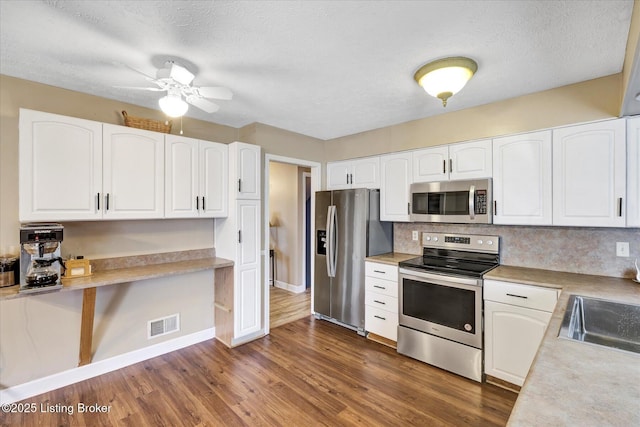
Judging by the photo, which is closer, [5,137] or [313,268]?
[5,137]

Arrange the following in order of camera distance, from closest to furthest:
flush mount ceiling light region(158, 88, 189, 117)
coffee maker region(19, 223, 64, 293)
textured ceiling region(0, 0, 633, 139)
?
textured ceiling region(0, 0, 633, 139) → flush mount ceiling light region(158, 88, 189, 117) → coffee maker region(19, 223, 64, 293)

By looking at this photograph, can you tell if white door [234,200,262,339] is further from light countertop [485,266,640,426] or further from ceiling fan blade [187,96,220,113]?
light countertop [485,266,640,426]

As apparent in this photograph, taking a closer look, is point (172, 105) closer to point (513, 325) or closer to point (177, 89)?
point (177, 89)

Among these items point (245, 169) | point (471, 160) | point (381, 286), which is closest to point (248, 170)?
point (245, 169)

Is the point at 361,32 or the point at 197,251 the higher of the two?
the point at 361,32

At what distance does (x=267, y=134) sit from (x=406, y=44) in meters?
2.08

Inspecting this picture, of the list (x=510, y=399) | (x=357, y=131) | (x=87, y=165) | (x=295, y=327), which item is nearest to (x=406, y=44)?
(x=357, y=131)

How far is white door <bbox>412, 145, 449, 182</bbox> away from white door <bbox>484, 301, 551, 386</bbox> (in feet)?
4.42

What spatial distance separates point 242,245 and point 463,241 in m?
2.40

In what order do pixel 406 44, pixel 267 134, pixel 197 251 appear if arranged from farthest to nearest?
pixel 267 134 < pixel 197 251 < pixel 406 44

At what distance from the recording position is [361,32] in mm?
1743

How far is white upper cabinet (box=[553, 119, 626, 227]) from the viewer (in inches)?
86.2

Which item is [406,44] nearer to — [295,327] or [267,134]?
[267,134]

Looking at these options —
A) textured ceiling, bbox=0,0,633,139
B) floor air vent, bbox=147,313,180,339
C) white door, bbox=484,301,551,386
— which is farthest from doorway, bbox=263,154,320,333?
white door, bbox=484,301,551,386
